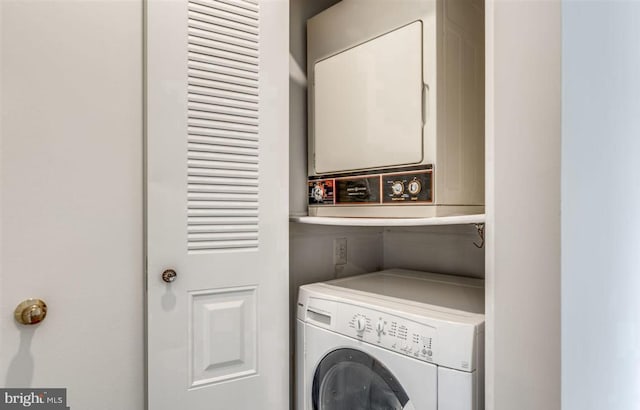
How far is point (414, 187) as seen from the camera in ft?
4.00

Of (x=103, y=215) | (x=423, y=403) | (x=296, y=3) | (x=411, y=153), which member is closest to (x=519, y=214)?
(x=411, y=153)

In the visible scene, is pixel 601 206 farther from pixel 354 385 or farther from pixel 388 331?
pixel 354 385

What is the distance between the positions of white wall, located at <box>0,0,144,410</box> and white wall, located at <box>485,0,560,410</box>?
1044 millimetres

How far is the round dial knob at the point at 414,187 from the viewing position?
1.21m

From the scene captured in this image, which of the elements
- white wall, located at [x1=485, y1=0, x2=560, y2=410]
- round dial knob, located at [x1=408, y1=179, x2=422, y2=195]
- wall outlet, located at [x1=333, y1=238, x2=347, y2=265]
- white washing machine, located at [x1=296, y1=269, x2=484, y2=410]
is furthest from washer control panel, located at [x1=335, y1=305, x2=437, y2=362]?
wall outlet, located at [x1=333, y1=238, x2=347, y2=265]

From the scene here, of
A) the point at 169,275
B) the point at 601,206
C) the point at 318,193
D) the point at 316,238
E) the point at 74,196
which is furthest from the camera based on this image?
the point at 316,238

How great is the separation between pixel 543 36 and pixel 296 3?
1198 mm

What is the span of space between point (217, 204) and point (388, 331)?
2.30ft

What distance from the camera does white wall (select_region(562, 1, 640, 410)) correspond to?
806mm

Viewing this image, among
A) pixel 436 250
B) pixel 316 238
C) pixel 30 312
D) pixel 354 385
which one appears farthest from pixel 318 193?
pixel 30 312

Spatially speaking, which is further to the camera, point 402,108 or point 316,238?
point 316,238

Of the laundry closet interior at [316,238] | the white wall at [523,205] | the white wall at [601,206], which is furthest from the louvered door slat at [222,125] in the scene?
the white wall at [601,206]

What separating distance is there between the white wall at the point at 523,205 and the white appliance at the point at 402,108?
1.00 feet

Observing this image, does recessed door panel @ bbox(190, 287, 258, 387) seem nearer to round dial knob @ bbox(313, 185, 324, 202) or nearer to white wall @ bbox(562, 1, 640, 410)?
round dial knob @ bbox(313, 185, 324, 202)
